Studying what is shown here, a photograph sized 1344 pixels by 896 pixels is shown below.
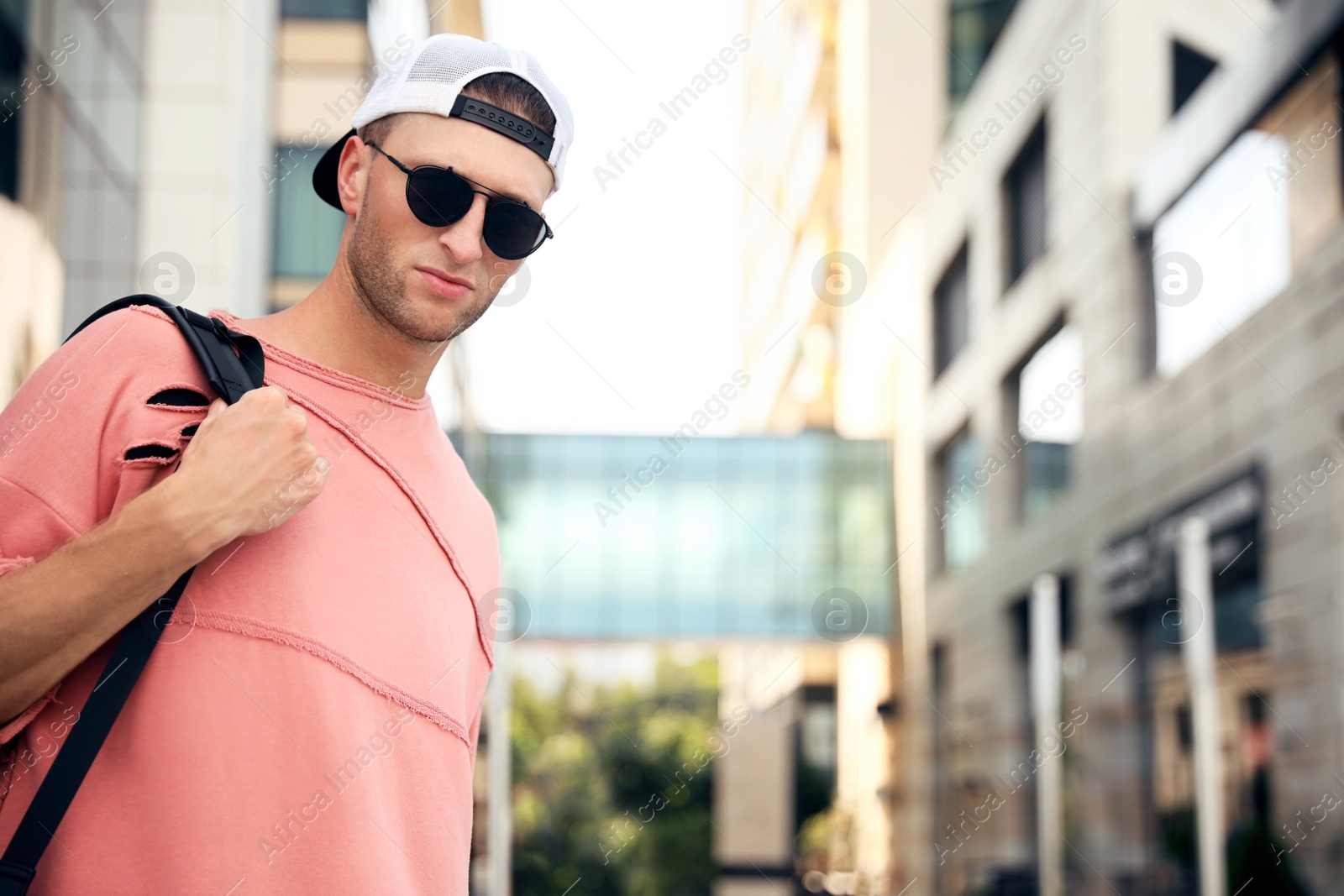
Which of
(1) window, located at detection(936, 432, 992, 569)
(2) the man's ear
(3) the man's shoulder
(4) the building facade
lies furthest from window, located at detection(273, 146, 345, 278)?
(1) window, located at detection(936, 432, 992, 569)

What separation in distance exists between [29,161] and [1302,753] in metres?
11.6

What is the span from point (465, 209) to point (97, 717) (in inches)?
28.3

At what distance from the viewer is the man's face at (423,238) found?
5.32 feet

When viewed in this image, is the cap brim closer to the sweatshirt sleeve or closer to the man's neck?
the man's neck

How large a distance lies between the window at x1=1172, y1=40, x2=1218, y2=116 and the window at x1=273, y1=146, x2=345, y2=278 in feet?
43.2

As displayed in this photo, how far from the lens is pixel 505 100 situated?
1.65 m

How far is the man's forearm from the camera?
1285mm

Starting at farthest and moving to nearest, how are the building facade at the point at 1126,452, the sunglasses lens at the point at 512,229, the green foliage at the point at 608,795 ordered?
the green foliage at the point at 608,795 < the building facade at the point at 1126,452 < the sunglasses lens at the point at 512,229

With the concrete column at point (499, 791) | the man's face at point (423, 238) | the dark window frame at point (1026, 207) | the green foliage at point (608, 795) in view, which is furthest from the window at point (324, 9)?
the green foliage at point (608, 795)

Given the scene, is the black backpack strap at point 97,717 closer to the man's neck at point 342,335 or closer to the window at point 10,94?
the man's neck at point 342,335

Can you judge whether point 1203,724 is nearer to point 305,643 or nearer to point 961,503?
point 305,643

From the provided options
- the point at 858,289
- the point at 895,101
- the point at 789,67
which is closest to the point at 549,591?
the point at 858,289

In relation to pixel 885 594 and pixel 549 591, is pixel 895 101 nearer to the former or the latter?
pixel 885 594

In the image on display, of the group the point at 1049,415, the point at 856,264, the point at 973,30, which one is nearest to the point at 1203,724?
the point at 1049,415
